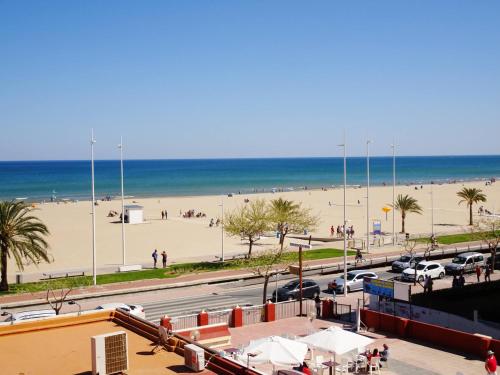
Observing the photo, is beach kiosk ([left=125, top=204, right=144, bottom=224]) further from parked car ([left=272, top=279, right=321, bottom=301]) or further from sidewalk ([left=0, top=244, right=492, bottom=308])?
parked car ([left=272, top=279, right=321, bottom=301])

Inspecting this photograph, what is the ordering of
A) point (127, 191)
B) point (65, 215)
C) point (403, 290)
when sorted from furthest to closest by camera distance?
point (127, 191) → point (65, 215) → point (403, 290)

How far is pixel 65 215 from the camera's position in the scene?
83000mm

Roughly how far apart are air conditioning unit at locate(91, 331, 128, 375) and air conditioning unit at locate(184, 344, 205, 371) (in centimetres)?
137


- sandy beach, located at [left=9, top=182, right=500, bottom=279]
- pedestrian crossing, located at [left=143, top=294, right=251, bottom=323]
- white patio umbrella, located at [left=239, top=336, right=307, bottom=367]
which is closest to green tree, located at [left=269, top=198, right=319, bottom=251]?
sandy beach, located at [left=9, top=182, right=500, bottom=279]

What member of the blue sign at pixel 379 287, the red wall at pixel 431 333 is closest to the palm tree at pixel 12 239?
the blue sign at pixel 379 287

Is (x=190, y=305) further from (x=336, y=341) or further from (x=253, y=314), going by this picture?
(x=336, y=341)

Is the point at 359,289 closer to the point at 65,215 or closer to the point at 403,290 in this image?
the point at 403,290

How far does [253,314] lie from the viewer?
89.5 feet

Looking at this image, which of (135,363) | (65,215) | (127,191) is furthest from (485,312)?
(127,191)

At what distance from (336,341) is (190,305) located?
1449cm

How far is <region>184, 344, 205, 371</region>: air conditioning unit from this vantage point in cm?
1296

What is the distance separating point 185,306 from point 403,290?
12075 mm

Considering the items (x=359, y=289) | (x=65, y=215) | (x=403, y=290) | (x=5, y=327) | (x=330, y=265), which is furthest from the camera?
(x=65, y=215)

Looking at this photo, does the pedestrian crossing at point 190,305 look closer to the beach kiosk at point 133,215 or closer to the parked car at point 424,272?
the parked car at point 424,272
